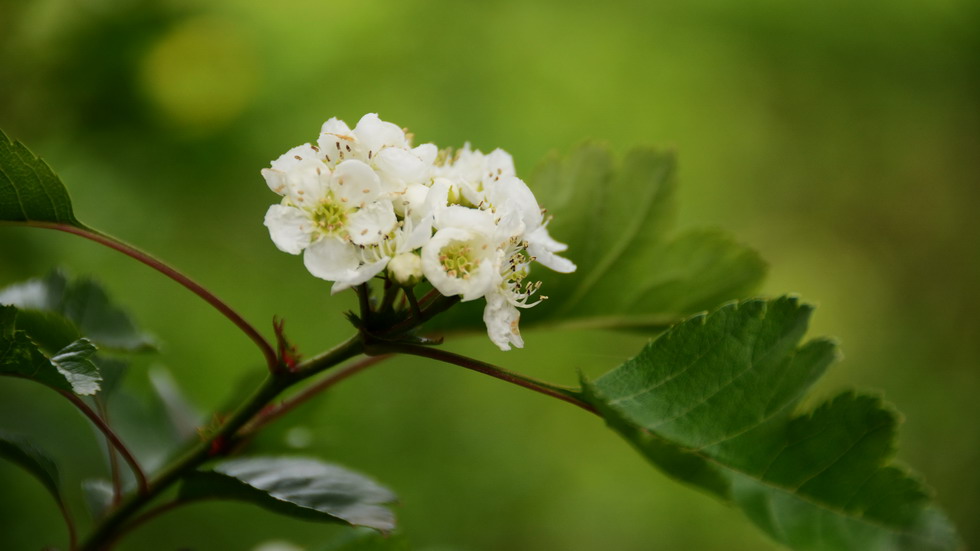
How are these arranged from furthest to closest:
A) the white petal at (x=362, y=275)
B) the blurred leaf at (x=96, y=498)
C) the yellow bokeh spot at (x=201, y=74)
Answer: the yellow bokeh spot at (x=201, y=74) < the blurred leaf at (x=96, y=498) < the white petal at (x=362, y=275)

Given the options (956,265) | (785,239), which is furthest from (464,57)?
(956,265)

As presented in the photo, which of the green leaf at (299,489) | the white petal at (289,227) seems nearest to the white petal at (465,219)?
the white petal at (289,227)

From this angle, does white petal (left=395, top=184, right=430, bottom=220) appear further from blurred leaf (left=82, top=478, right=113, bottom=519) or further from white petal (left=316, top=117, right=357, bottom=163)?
blurred leaf (left=82, top=478, right=113, bottom=519)

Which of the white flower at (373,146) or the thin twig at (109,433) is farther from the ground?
the white flower at (373,146)

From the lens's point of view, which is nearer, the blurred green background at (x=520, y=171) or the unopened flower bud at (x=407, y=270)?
the unopened flower bud at (x=407, y=270)

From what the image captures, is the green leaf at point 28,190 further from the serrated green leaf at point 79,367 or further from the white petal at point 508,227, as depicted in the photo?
the white petal at point 508,227

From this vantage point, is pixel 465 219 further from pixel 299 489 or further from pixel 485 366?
pixel 299 489

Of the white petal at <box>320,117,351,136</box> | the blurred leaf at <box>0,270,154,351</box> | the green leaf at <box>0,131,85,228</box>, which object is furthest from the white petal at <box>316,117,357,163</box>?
the blurred leaf at <box>0,270,154,351</box>
